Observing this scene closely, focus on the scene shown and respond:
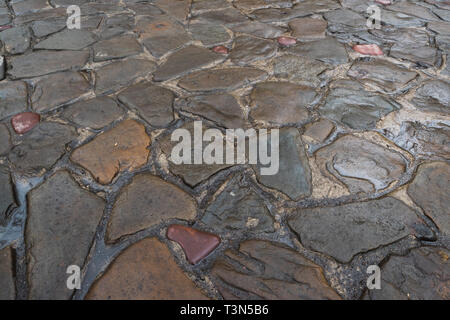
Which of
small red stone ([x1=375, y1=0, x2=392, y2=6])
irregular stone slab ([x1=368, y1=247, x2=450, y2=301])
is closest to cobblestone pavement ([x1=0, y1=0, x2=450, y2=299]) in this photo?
irregular stone slab ([x1=368, y1=247, x2=450, y2=301])

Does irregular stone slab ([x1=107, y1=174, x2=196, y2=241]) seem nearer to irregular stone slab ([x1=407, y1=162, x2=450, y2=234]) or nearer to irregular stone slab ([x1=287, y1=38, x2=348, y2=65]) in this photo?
irregular stone slab ([x1=407, y1=162, x2=450, y2=234])

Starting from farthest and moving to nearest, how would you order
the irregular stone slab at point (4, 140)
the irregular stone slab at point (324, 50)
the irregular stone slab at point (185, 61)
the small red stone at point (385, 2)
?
the small red stone at point (385, 2) → the irregular stone slab at point (324, 50) → the irregular stone slab at point (185, 61) → the irregular stone slab at point (4, 140)

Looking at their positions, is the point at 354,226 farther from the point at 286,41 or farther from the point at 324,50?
the point at 286,41

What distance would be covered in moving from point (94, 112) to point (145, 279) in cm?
105

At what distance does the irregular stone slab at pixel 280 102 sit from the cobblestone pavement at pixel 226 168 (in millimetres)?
11

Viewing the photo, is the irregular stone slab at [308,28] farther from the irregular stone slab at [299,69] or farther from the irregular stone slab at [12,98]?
the irregular stone slab at [12,98]

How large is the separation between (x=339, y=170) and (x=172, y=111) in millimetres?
924

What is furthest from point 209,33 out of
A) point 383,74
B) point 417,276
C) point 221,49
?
point 417,276

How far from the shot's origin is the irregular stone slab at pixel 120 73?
190 centimetres

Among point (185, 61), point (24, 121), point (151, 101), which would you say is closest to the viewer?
point (24, 121)

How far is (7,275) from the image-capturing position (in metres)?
1.01

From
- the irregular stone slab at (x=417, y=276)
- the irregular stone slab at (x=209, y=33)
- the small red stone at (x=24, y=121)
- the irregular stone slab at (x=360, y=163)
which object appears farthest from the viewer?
the irregular stone slab at (x=209, y=33)

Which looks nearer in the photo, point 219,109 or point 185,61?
point 219,109

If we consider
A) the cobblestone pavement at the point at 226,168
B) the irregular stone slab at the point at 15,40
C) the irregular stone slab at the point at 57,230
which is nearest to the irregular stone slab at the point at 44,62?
the cobblestone pavement at the point at 226,168
